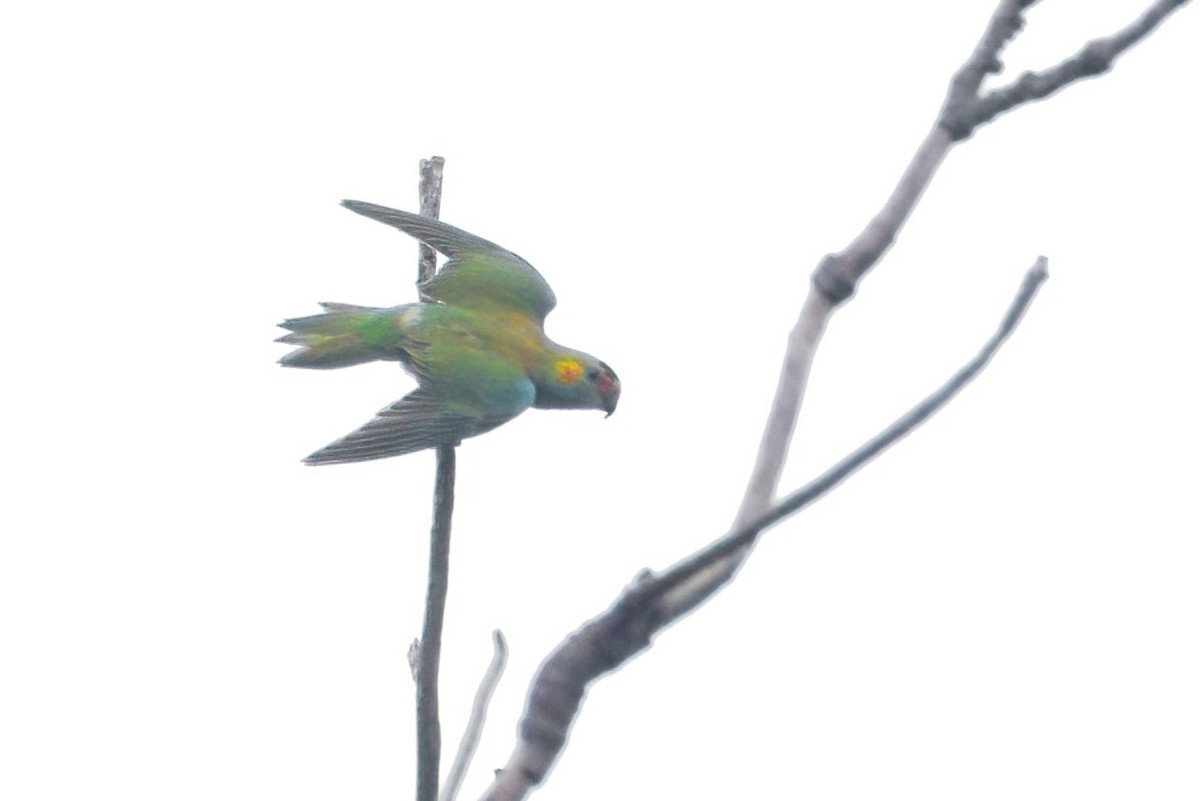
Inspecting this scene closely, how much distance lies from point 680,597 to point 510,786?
341 millimetres

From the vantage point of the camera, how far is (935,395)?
1.94 m

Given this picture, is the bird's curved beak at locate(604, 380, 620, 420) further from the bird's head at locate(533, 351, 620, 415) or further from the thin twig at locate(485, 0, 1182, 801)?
the thin twig at locate(485, 0, 1182, 801)

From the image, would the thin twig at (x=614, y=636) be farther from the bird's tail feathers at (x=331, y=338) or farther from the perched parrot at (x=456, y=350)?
the bird's tail feathers at (x=331, y=338)

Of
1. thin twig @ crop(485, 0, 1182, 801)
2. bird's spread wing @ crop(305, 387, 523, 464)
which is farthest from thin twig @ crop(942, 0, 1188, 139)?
bird's spread wing @ crop(305, 387, 523, 464)

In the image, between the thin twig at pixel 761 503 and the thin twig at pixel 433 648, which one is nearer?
the thin twig at pixel 761 503

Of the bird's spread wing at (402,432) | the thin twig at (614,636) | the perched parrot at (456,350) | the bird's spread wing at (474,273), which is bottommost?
the thin twig at (614,636)

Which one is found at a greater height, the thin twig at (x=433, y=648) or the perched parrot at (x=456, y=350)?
the perched parrot at (x=456, y=350)

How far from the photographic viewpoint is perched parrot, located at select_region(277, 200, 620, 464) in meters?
5.41

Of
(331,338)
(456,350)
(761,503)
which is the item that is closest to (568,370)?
(456,350)

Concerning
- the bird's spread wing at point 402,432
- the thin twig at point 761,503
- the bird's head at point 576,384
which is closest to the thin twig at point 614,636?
the thin twig at point 761,503

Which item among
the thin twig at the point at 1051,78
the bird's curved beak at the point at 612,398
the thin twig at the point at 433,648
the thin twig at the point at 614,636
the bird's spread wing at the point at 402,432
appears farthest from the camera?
the bird's curved beak at the point at 612,398

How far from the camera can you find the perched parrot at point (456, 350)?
541cm

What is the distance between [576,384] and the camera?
656 cm

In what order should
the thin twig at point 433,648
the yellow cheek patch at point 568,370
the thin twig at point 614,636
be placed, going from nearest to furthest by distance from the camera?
the thin twig at point 614,636 < the thin twig at point 433,648 < the yellow cheek patch at point 568,370
